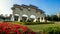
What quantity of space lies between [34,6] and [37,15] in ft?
8.09

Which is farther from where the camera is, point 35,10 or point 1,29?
point 35,10

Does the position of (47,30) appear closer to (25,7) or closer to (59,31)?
(59,31)

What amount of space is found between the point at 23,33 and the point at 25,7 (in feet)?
83.5

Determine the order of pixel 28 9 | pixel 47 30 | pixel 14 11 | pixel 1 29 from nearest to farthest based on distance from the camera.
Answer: pixel 1 29 < pixel 47 30 < pixel 14 11 < pixel 28 9

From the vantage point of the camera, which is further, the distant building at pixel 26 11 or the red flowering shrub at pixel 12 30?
the distant building at pixel 26 11

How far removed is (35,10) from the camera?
3438cm

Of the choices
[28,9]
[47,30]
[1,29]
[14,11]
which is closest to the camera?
[1,29]

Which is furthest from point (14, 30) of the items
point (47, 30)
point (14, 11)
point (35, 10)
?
point (35, 10)

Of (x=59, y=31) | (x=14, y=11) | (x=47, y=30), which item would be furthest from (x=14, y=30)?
(x=14, y=11)

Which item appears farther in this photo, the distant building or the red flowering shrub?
the distant building

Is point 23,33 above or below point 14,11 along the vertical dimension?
below

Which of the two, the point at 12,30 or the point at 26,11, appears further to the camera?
the point at 26,11

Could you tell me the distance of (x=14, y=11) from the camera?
32.1 m

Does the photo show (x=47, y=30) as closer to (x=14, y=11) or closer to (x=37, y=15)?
(x=14, y=11)
